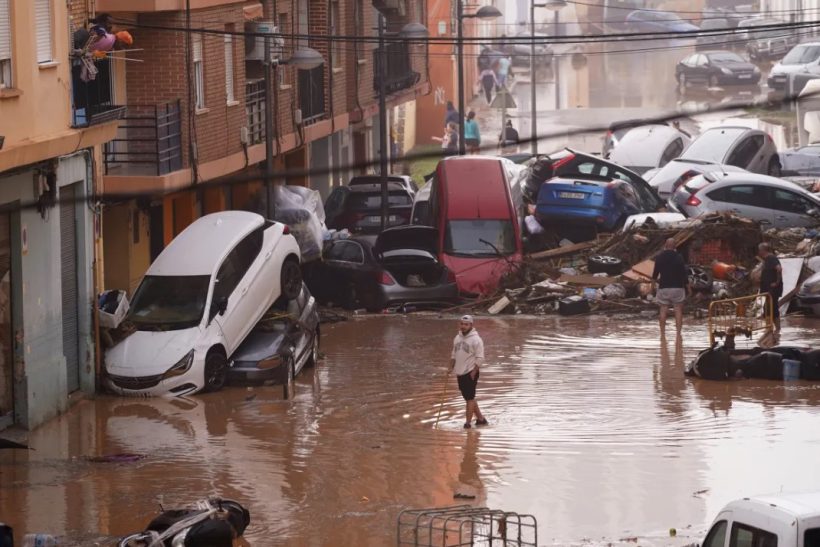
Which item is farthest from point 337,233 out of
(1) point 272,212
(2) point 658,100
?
(2) point 658,100

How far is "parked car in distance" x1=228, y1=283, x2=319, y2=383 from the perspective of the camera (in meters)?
22.3

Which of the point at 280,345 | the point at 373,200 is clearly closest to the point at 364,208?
the point at 373,200

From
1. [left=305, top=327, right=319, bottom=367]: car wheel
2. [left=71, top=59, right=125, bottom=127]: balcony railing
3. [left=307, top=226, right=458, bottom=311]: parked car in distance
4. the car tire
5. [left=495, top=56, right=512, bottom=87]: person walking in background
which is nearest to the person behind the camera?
[left=71, top=59, right=125, bottom=127]: balcony railing

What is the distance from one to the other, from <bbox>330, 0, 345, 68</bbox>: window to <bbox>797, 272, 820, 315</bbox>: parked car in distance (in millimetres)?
15681

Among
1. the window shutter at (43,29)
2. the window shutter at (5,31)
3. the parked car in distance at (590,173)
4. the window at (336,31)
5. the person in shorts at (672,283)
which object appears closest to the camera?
the window shutter at (5,31)

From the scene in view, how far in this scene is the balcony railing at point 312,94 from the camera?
1447 inches

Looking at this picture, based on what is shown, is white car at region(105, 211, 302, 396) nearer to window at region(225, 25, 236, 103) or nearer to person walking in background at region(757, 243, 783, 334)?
person walking in background at region(757, 243, 783, 334)

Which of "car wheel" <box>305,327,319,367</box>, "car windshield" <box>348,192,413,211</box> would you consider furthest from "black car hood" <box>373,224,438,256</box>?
"car windshield" <box>348,192,413,211</box>

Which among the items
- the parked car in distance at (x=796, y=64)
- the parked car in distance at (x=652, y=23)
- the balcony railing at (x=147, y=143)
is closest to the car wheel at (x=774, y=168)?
the parked car in distance at (x=796, y=64)

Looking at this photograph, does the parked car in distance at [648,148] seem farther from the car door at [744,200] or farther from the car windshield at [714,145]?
the car door at [744,200]

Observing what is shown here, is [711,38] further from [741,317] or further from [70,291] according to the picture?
[70,291]

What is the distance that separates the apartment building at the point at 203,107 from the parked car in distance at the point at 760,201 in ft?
24.1

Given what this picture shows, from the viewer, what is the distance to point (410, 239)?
30.0m

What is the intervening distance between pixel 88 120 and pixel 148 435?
4211 millimetres
